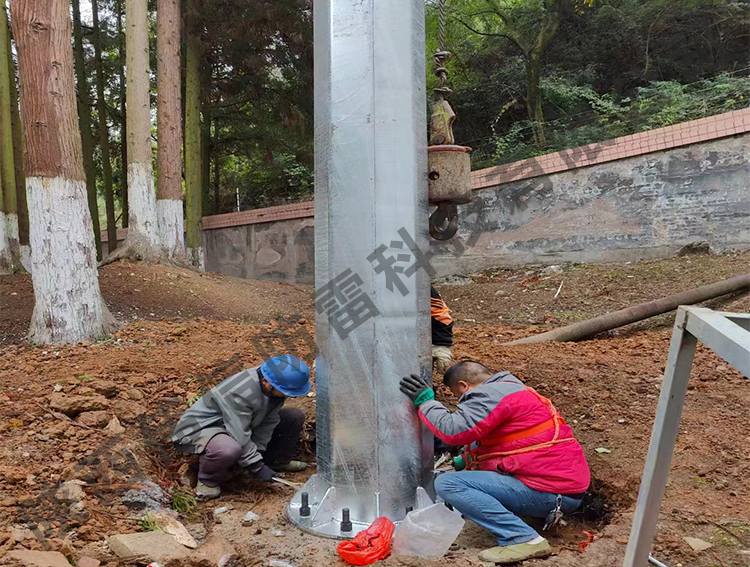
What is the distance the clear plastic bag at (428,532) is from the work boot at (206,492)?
1291 mm

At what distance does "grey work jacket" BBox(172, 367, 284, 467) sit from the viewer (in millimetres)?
3314

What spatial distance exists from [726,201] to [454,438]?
24.1ft

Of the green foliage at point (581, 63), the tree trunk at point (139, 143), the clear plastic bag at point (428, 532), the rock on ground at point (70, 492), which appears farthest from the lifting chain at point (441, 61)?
the green foliage at point (581, 63)

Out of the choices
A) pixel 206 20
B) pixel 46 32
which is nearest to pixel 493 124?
pixel 206 20

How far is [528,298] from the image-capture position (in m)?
8.49

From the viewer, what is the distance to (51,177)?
17.0ft

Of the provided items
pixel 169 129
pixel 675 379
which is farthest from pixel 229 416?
pixel 169 129

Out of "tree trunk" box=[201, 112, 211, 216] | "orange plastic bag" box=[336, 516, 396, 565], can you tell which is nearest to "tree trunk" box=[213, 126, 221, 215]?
"tree trunk" box=[201, 112, 211, 216]

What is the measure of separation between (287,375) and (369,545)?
3.80ft

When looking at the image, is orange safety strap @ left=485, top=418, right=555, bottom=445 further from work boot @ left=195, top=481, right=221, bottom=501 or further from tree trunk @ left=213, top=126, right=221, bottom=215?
tree trunk @ left=213, top=126, right=221, bottom=215

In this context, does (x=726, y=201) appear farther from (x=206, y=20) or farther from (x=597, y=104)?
(x=206, y=20)

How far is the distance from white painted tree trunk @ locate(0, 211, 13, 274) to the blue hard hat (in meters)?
8.34

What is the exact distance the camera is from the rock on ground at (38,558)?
78.6 inches

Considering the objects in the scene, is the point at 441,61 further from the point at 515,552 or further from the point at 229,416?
the point at 515,552
